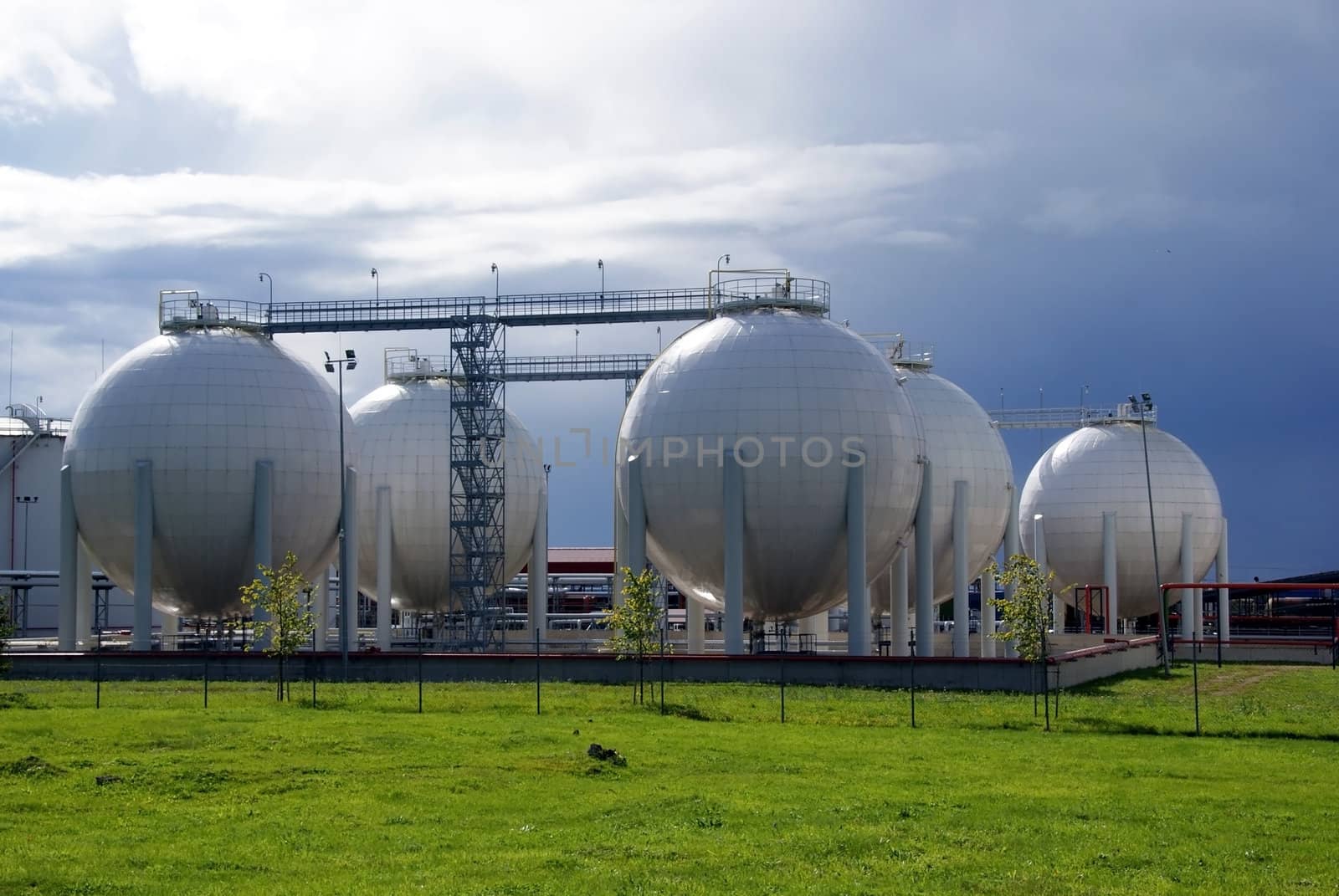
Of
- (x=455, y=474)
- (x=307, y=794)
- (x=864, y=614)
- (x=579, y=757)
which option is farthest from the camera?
(x=455, y=474)

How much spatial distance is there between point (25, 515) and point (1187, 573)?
61.1 m

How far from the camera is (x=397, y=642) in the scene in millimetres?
65812

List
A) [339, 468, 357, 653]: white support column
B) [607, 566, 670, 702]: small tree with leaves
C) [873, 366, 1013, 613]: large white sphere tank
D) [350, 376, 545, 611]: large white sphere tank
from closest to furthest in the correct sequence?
1. [607, 566, 670, 702]: small tree with leaves
2. [339, 468, 357, 653]: white support column
3. [873, 366, 1013, 613]: large white sphere tank
4. [350, 376, 545, 611]: large white sphere tank

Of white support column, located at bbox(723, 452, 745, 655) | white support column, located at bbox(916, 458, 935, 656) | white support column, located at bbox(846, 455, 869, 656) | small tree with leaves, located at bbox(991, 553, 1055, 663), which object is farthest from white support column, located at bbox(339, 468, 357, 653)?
small tree with leaves, located at bbox(991, 553, 1055, 663)

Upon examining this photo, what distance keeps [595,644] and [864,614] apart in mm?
20225

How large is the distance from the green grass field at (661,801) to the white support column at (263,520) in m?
15.1

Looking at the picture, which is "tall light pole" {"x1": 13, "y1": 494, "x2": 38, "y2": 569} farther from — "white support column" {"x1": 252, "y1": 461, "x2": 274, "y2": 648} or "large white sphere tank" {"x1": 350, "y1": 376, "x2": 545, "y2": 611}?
"white support column" {"x1": 252, "y1": 461, "x2": 274, "y2": 648}

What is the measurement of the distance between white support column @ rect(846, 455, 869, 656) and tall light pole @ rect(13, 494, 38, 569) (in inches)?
2037

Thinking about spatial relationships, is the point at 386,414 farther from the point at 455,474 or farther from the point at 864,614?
the point at 864,614

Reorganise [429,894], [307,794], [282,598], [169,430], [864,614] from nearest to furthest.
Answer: [429,894]
[307,794]
[282,598]
[864,614]
[169,430]

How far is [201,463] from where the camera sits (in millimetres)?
51594

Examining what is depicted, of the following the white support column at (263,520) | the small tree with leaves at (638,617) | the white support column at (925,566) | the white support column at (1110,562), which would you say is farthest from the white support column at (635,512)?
the white support column at (1110,562)

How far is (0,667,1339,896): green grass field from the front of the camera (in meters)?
17.0

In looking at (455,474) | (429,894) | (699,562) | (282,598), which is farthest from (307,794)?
(455,474)
